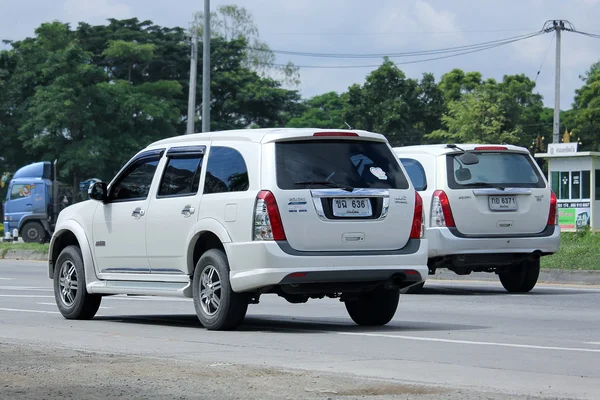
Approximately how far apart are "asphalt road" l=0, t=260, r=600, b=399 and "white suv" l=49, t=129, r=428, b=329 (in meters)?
0.41

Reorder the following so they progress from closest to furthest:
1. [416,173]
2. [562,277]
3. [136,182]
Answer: [136,182] < [416,173] < [562,277]

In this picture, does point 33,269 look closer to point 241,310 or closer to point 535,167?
point 535,167

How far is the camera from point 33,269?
24.4 meters

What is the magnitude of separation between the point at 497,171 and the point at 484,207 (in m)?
0.62

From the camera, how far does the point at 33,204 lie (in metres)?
39.6

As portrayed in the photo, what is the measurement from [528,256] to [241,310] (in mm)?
5983

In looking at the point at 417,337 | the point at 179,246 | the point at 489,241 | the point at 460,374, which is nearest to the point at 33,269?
the point at 489,241

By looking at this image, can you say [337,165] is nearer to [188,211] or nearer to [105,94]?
[188,211]

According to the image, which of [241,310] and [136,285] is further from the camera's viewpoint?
[136,285]

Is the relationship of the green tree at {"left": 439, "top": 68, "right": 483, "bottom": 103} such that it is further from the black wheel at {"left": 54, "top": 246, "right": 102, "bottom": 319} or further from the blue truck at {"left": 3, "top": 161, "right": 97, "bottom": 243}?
the black wheel at {"left": 54, "top": 246, "right": 102, "bottom": 319}

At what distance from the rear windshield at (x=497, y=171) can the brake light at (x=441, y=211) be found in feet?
1.15

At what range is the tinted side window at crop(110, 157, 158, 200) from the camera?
11.3 metres

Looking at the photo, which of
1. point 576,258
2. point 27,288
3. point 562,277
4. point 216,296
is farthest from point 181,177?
point 576,258

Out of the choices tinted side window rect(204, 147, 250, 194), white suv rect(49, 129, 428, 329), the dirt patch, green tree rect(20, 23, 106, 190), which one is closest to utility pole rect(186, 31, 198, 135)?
white suv rect(49, 129, 428, 329)
